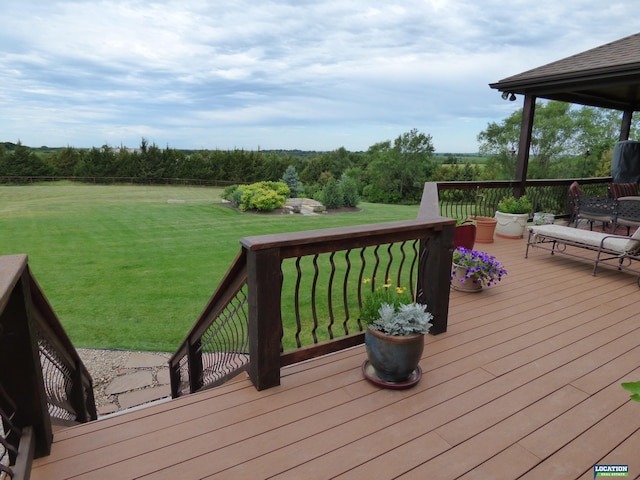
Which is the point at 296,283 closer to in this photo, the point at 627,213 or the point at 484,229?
the point at 484,229

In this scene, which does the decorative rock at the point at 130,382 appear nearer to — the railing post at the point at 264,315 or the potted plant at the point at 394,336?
the railing post at the point at 264,315

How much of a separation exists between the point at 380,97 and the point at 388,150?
19.5ft

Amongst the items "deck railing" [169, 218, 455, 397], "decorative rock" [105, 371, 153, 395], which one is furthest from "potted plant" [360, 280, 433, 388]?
"decorative rock" [105, 371, 153, 395]

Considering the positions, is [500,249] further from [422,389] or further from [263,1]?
[263,1]

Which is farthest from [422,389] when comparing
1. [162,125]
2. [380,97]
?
[162,125]

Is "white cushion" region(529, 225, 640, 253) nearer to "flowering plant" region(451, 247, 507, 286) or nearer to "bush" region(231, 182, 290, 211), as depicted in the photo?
"flowering plant" region(451, 247, 507, 286)

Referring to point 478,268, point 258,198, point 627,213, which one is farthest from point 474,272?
point 258,198

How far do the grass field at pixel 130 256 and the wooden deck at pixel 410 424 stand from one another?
345cm

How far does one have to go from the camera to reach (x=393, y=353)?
2.04 m

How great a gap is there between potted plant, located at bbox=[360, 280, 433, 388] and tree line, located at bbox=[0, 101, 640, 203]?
63.4 ft

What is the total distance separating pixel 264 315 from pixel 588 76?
20.1 feet

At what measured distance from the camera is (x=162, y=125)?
93.1ft

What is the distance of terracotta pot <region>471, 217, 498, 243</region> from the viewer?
553 centimetres

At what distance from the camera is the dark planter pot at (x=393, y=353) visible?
6.63 ft
